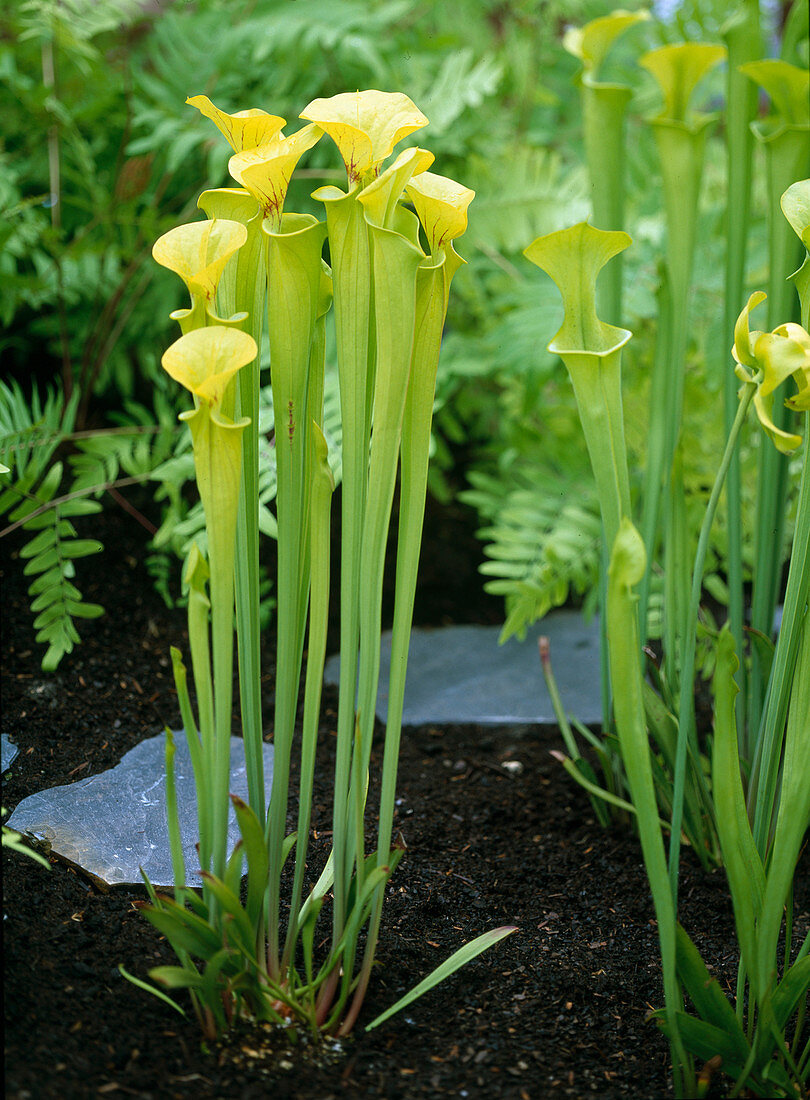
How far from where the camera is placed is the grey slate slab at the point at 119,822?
82cm

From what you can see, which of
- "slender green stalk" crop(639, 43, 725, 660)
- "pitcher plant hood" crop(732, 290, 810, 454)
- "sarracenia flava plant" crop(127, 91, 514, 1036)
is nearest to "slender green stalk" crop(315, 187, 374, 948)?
"sarracenia flava plant" crop(127, 91, 514, 1036)

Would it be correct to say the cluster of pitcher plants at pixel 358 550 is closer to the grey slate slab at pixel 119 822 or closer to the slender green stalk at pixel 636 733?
the slender green stalk at pixel 636 733

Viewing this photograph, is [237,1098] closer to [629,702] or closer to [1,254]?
[629,702]

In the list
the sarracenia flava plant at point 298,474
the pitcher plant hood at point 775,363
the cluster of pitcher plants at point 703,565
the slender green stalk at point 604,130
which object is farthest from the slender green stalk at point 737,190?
the sarracenia flava plant at point 298,474

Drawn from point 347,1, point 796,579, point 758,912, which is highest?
point 347,1

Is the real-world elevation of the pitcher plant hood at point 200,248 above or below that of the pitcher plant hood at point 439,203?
below

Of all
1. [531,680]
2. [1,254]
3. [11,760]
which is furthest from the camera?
[531,680]

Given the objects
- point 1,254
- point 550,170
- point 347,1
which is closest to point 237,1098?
point 1,254

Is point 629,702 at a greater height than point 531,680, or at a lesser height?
greater

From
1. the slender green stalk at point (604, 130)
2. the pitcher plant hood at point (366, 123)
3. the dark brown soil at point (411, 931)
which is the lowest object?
the dark brown soil at point (411, 931)

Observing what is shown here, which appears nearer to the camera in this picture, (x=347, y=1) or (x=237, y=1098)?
(x=237, y=1098)

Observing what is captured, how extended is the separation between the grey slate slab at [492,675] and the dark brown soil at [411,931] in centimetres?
6

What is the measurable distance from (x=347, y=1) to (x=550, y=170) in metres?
0.52

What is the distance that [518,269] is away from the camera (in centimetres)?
179
